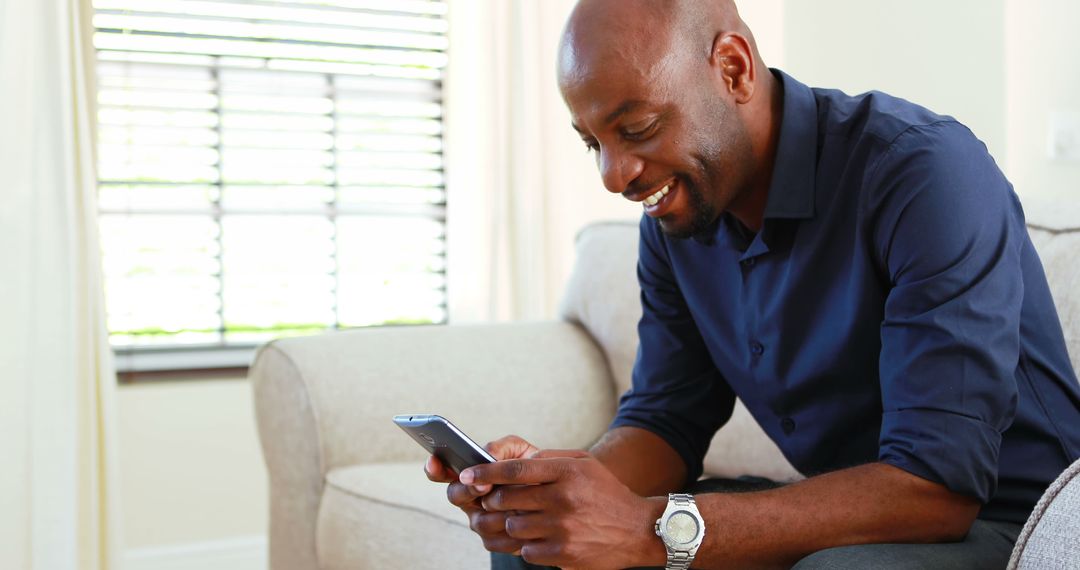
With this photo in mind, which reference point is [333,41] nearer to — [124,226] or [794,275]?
[124,226]

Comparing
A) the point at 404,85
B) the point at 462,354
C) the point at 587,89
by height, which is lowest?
the point at 462,354

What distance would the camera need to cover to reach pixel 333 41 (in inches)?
127

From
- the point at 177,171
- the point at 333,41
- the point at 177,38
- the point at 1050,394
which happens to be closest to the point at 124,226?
the point at 177,171

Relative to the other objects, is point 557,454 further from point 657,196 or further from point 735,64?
point 735,64

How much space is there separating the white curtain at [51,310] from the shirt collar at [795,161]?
1.72 m

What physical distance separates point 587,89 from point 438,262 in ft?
6.83

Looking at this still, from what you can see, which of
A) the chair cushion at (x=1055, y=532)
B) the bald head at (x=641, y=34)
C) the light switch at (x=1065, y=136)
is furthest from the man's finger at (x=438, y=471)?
the light switch at (x=1065, y=136)

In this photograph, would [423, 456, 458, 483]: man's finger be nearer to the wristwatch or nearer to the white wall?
the wristwatch

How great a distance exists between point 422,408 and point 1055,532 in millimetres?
1396

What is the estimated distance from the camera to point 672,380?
1.58 meters

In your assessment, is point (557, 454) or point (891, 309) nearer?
point (891, 309)

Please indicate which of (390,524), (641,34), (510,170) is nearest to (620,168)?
(641,34)

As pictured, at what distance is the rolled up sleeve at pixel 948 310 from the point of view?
108 cm

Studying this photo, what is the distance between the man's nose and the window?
1.99m
